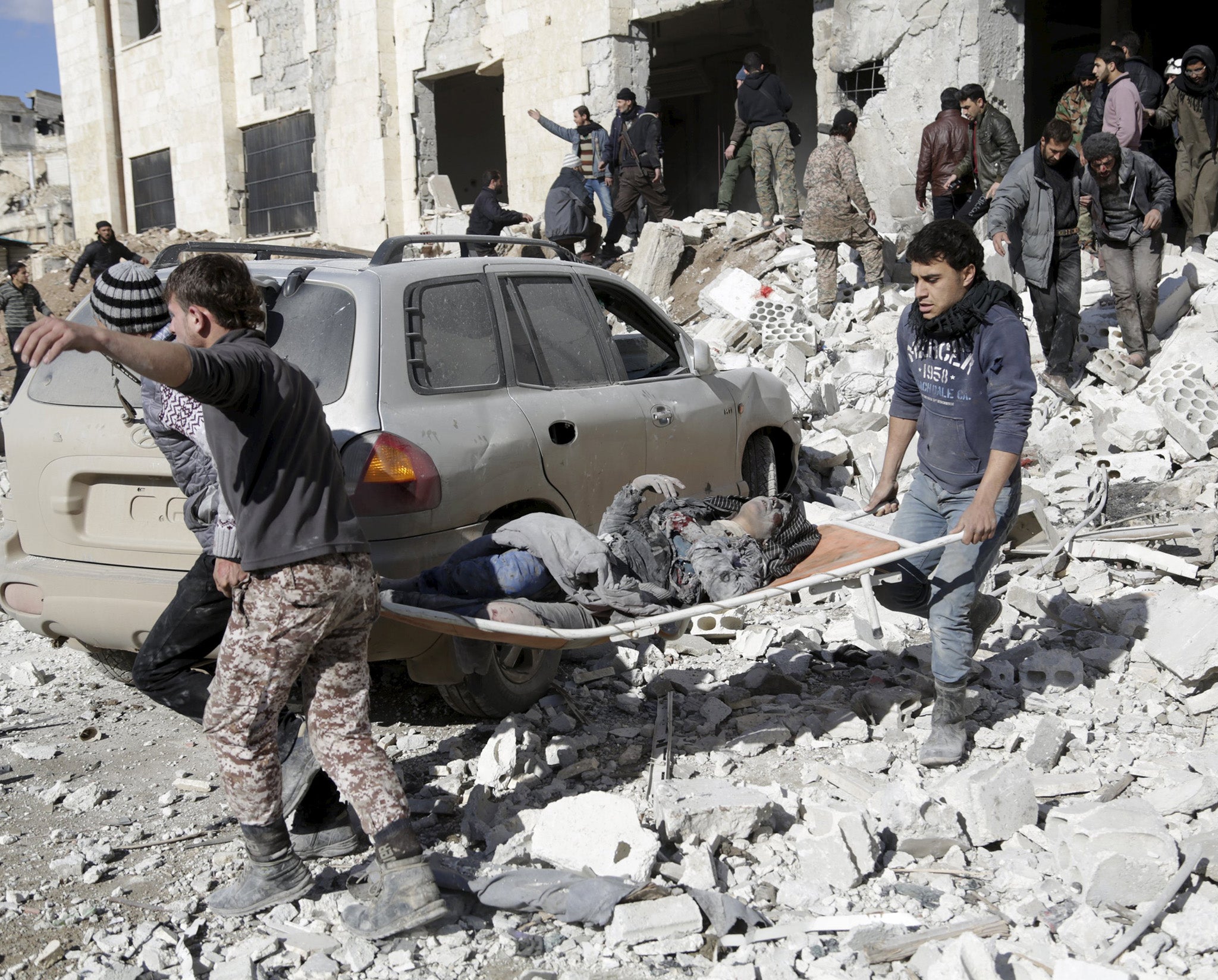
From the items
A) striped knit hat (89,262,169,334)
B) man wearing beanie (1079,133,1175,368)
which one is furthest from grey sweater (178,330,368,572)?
man wearing beanie (1079,133,1175,368)

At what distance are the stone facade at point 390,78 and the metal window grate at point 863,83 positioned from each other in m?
0.13

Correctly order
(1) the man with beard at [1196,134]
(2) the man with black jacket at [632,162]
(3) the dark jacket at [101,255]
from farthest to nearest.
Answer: (3) the dark jacket at [101,255], (2) the man with black jacket at [632,162], (1) the man with beard at [1196,134]

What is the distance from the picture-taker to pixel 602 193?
43.5 ft

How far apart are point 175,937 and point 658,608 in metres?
1.81

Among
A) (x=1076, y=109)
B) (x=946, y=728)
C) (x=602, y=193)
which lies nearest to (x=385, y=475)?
(x=946, y=728)

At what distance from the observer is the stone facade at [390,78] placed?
1203 cm

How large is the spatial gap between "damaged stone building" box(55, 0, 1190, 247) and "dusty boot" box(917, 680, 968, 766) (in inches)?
357

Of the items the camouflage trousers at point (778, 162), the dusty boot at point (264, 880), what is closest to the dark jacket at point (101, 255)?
the camouflage trousers at point (778, 162)

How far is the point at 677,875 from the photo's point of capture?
3262 mm

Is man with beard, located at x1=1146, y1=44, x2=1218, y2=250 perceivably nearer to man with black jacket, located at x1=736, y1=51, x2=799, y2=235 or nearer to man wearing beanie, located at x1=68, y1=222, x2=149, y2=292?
man with black jacket, located at x1=736, y1=51, x2=799, y2=235

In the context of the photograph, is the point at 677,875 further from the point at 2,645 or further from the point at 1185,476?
the point at 1185,476

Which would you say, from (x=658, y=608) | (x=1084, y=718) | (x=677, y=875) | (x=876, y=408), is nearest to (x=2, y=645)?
(x=658, y=608)

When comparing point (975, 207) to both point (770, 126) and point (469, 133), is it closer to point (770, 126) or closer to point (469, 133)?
point (770, 126)

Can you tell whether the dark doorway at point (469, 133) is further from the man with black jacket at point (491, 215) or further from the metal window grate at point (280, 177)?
the man with black jacket at point (491, 215)
